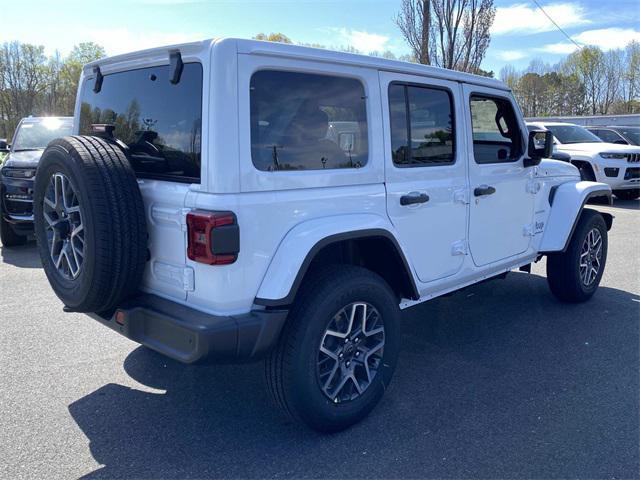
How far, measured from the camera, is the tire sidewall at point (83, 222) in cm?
268

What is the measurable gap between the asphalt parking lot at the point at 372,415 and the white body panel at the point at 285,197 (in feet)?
2.42

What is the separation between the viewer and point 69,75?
4494 cm

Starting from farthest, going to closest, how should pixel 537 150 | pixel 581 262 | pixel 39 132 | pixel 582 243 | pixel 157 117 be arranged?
pixel 39 132, pixel 581 262, pixel 582 243, pixel 537 150, pixel 157 117

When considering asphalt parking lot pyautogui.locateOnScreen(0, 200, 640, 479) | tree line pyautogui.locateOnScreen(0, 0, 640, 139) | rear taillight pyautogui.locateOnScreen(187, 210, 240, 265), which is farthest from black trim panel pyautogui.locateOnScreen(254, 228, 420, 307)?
tree line pyautogui.locateOnScreen(0, 0, 640, 139)

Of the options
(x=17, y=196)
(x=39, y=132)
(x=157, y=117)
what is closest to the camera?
(x=157, y=117)

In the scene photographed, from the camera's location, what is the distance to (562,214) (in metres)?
4.93

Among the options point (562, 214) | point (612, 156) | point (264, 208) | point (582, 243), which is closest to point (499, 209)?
point (562, 214)

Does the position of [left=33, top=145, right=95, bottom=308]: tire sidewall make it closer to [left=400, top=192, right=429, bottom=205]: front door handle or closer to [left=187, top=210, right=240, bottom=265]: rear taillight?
[left=187, top=210, right=240, bottom=265]: rear taillight

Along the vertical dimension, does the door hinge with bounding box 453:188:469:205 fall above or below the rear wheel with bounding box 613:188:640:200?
above

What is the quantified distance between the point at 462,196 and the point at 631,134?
645 inches

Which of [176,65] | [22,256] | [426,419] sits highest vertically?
[176,65]

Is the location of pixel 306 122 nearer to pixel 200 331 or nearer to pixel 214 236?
pixel 214 236

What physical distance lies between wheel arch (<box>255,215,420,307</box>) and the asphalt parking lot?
782 millimetres

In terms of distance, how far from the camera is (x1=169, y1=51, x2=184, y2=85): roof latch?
278 cm
